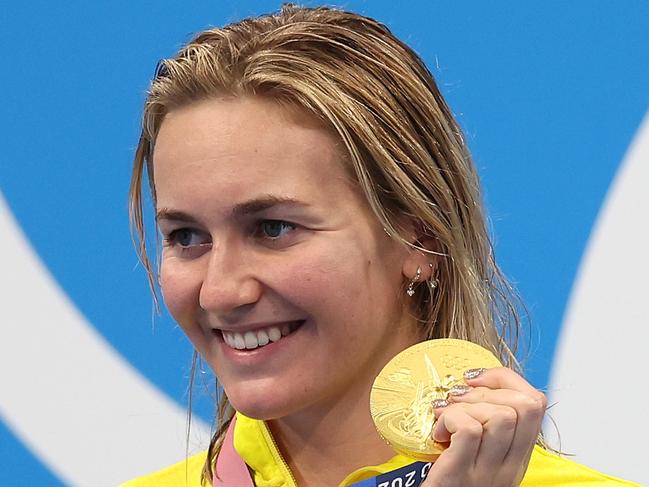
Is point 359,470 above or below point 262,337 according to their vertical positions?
below

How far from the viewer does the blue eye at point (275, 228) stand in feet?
3.97

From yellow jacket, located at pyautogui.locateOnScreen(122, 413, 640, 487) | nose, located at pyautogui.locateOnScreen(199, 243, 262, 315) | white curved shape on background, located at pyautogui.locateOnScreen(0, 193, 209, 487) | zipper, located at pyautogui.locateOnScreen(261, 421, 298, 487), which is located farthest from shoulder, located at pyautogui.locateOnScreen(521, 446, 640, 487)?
white curved shape on background, located at pyautogui.locateOnScreen(0, 193, 209, 487)

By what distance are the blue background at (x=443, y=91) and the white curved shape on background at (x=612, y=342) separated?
0.02 meters

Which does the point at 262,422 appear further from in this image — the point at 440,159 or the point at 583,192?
the point at 583,192

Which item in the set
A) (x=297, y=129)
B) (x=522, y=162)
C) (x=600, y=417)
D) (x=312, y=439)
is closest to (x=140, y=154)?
(x=297, y=129)

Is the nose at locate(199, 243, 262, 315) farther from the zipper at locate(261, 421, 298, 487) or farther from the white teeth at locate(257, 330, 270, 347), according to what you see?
the zipper at locate(261, 421, 298, 487)

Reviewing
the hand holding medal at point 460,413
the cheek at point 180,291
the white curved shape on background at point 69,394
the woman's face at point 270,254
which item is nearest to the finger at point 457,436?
the hand holding medal at point 460,413

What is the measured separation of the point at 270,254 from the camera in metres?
1.20

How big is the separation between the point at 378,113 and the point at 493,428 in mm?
383

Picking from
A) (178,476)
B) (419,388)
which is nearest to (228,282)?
(419,388)

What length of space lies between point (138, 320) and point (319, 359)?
2.48ft

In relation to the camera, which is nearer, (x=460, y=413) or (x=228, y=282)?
(x=460, y=413)

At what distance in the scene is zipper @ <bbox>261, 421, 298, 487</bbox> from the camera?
1339 mm

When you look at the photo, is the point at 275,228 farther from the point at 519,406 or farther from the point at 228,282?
the point at 519,406
